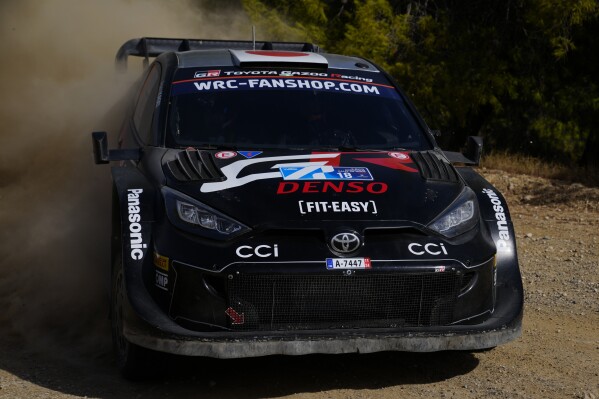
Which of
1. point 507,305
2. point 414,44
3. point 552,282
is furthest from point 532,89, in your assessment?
point 507,305

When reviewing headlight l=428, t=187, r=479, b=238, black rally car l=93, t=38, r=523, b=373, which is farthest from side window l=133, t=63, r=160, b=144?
headlight l=428, t=187, r=479, b=238

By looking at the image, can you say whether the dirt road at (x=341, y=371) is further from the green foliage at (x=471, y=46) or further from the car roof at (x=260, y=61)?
the green foliage at (x=471, y=46)

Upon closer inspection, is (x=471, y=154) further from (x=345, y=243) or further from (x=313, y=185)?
(x=345, y=243)

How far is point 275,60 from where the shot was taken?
712cm

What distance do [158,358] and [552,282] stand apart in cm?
375

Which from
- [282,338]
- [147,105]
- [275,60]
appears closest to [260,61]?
[275,60]

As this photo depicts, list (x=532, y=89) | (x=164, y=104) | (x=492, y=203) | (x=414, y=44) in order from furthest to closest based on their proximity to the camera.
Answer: (x=532, y=89)
(x=414, y=44)
(x=164, y=104)
(x=492, y=203)

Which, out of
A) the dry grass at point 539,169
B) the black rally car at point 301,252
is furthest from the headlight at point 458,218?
the dry grass at point 539,169

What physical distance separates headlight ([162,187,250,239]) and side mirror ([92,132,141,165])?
0.84m

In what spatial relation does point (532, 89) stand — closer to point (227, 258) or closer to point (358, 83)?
point (358, 83)

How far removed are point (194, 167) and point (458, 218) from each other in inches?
56.3

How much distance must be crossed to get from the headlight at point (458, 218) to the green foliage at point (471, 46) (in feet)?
31.2

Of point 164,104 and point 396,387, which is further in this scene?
point 164,104

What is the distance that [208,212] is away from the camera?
548cm
